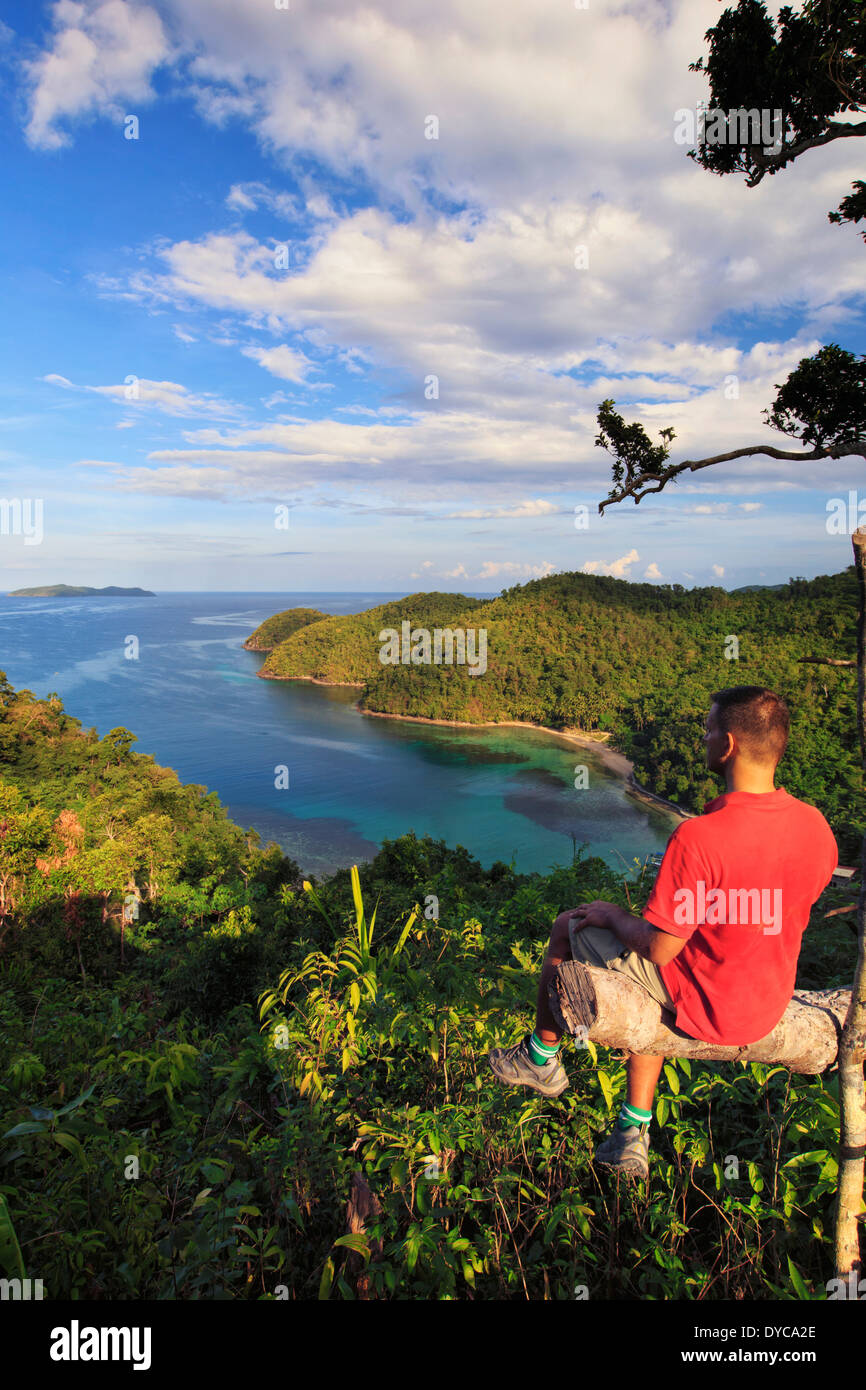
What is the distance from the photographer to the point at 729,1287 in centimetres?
170

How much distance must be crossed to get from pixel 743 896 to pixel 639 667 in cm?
7615

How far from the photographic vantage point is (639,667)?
242ft

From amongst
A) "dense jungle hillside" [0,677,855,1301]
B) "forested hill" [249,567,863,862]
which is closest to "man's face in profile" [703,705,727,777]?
"dense jungle hillside" [0,677,855,1301]

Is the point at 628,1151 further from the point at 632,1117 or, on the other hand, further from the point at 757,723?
the point at 757,723

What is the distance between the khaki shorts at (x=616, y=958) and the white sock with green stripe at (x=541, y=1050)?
1.01ft

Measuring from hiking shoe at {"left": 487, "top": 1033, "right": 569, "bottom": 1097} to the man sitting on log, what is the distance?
1.54 feet

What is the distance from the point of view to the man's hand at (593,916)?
6.14ft

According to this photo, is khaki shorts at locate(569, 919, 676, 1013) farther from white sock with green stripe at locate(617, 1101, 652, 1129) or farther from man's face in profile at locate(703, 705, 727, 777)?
man's face in profile at locate(703, 705, 727, 777)

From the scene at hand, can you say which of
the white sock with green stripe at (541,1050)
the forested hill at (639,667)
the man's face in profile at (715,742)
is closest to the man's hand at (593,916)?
the white sock with green stripe at (541,1050)

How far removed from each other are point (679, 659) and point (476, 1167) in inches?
3099

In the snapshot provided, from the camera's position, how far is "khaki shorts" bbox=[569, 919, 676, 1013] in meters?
1.83

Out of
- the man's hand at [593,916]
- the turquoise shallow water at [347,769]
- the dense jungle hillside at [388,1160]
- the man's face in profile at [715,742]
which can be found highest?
the man's face in profile at [715,742]

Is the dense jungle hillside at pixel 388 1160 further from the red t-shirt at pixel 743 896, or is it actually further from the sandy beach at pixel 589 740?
the sandy beach at pixel 589 740
